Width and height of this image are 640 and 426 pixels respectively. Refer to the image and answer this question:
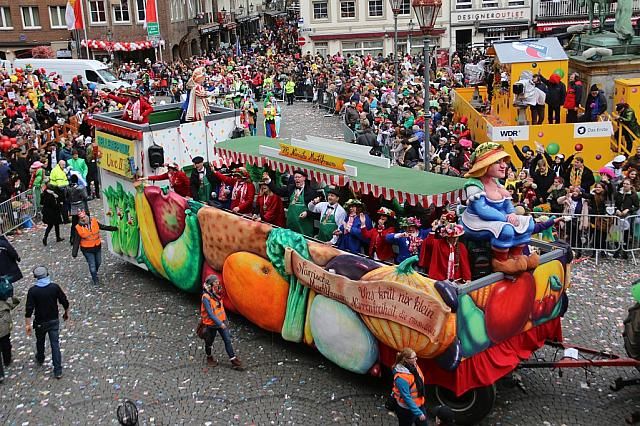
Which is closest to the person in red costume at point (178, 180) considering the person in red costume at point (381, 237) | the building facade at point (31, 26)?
the person in red costume at point (381, 237)

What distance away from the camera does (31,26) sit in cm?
5541

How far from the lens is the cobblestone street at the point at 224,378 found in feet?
30.5

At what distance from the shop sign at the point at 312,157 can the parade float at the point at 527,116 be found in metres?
8.80

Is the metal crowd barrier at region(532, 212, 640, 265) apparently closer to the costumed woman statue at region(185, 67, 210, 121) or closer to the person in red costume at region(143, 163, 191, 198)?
the person in red costume at region(143, 163, 191, 198)

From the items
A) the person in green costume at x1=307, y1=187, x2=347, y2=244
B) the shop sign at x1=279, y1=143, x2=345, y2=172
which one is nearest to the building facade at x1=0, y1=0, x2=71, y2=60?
the shop sign at x1=279, y1=143, x2=345, y2=172

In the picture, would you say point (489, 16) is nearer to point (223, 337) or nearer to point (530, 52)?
point (530, 52)

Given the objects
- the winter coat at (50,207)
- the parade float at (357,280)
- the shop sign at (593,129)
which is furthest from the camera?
the shop sign at (593,129)

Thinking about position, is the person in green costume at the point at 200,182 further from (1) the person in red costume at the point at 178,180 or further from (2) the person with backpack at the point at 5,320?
(2) the person with backpack at the point at 5,320

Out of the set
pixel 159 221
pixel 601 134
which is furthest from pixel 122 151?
pixel 601 134

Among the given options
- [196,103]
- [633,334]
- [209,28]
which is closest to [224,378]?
[633,334]

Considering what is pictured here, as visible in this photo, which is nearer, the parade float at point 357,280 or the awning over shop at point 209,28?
the parade float at point 357,280

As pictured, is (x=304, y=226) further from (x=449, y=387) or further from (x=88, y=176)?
(x=88, y=176)

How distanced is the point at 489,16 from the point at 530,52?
95.2ft

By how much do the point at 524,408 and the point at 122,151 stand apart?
26.8 feet
